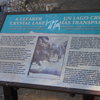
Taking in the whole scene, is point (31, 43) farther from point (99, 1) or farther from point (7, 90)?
point (99, 1)

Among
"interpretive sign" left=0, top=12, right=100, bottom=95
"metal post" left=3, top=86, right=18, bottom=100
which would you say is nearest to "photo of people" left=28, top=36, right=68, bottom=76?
"interpretive sign" left=0, top=12, right=100, bottom=95

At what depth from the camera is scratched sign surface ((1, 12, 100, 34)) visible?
2.40 metres

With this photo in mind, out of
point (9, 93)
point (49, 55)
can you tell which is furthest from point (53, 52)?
point (9, 93)

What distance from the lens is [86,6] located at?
5.49 meters

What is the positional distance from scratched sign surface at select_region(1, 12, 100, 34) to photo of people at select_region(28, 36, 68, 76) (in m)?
0.10

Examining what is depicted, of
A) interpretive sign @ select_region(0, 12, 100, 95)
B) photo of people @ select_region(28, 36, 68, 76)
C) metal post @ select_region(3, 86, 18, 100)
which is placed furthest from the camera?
metal post @ select_region(3, 86, 18, 100)

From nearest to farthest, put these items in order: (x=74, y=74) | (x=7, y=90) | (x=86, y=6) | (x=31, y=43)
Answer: (x=74, y=74), (x=31, y=43), (x=7, y=90), (x=86, y=6)

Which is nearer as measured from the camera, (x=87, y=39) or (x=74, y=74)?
(x=74, y=74)

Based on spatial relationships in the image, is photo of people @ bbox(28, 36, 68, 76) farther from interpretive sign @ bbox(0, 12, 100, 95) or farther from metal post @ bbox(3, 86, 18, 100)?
metal post @ bbox(3, 86, 18, 100)

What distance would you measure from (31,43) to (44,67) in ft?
1.01

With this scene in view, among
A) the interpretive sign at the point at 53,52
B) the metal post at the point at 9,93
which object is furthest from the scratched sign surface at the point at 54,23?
the metal post at the point at 9,93

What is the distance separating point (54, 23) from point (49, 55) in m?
0.34

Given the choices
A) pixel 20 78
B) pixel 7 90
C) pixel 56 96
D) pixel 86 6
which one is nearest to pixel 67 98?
pixel 56 96

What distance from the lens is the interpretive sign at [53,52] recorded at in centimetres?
219
